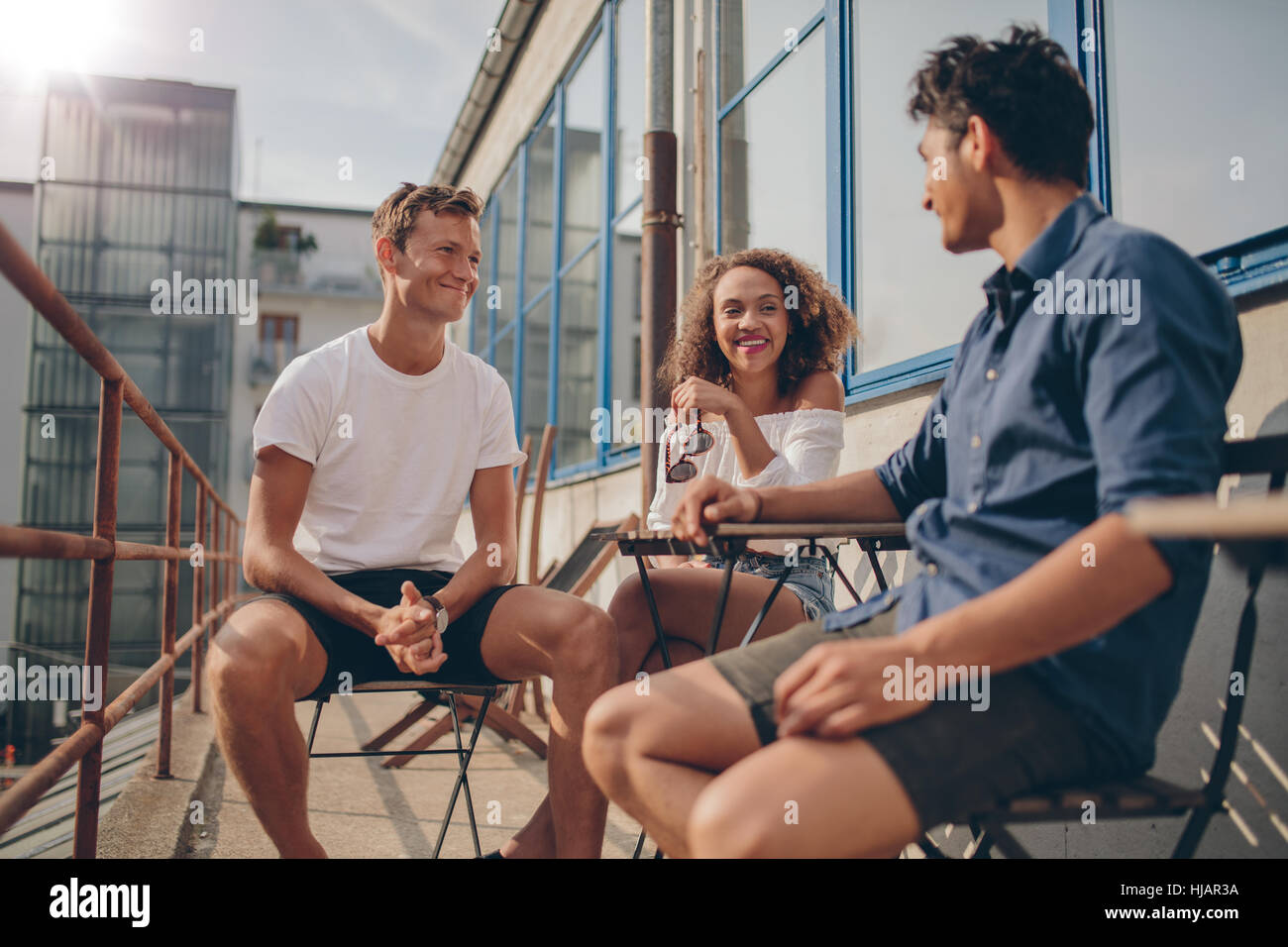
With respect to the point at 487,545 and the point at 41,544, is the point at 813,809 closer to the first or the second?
the point at 41,544

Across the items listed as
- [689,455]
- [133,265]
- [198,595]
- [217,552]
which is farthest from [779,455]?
[133,265]

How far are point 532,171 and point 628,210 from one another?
297cm

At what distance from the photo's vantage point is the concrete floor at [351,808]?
269cm

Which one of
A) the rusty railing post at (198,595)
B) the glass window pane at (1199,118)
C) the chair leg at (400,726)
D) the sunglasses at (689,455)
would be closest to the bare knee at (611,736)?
the sunglasses at (689,455)

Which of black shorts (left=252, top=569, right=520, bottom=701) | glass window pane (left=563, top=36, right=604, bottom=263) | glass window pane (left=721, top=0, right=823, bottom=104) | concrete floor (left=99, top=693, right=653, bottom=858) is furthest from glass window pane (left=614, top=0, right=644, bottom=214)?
black shorts (left=252, top=569, right=520, bottom=701)

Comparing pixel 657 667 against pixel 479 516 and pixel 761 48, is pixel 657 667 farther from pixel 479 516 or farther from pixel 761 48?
pixel 761 48

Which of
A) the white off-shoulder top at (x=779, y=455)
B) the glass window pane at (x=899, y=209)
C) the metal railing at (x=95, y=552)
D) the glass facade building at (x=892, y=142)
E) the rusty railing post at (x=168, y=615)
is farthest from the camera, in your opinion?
the rusty railing post at (x=168, y=615)

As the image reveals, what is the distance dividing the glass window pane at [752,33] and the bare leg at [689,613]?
2.70 metres

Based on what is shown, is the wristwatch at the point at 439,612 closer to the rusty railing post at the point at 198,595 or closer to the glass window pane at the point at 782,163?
the rusty railing post at the point at 198,595

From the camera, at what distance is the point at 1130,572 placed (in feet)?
3.28

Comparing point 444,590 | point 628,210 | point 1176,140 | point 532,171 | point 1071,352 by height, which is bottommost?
point 444,590

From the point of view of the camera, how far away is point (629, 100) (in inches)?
256

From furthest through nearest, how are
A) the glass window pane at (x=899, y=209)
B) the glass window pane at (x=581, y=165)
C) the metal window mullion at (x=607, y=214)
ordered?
the glass window pane at (x=581, y=165), the metal window mullion at (x=607, y=214), the glass window pane at (x=899, y=209)

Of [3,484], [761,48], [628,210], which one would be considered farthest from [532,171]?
[3,484]
